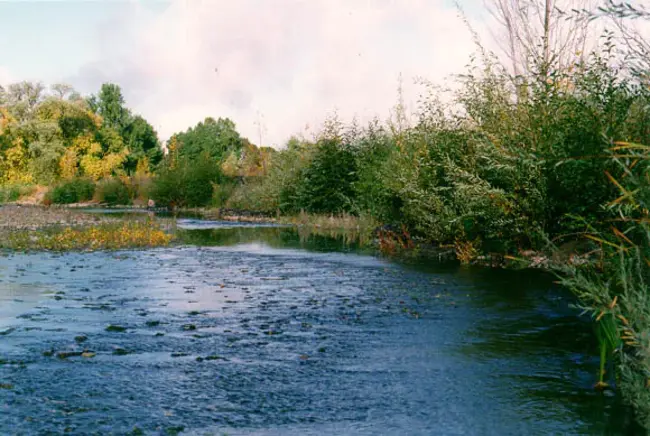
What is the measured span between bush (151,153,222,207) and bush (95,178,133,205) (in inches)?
281

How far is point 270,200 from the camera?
4331 centimetres

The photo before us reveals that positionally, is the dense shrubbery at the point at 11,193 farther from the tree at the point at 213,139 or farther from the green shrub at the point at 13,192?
the tree at the point at 213,139

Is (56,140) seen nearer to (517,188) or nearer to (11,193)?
(11,193)

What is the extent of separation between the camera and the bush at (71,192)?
6338cm

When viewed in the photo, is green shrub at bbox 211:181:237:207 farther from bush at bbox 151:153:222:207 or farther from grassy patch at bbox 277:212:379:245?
grassy patch at bbox 277:212:379:245

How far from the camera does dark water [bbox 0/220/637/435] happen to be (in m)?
6.83

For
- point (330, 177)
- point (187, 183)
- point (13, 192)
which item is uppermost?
point (187, 183)

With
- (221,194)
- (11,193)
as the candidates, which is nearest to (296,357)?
(221,194)

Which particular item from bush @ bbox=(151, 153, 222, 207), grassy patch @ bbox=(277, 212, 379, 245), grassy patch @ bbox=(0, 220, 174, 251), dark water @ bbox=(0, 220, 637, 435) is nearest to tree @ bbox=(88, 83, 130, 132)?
bush @ bbox=(151, 153, 222, 207)

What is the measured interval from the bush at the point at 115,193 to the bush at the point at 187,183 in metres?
7.14

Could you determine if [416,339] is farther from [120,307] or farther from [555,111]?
[555,111]

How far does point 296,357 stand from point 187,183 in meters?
45.6

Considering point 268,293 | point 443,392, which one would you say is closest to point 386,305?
point 268,293

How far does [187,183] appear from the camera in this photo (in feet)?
175
